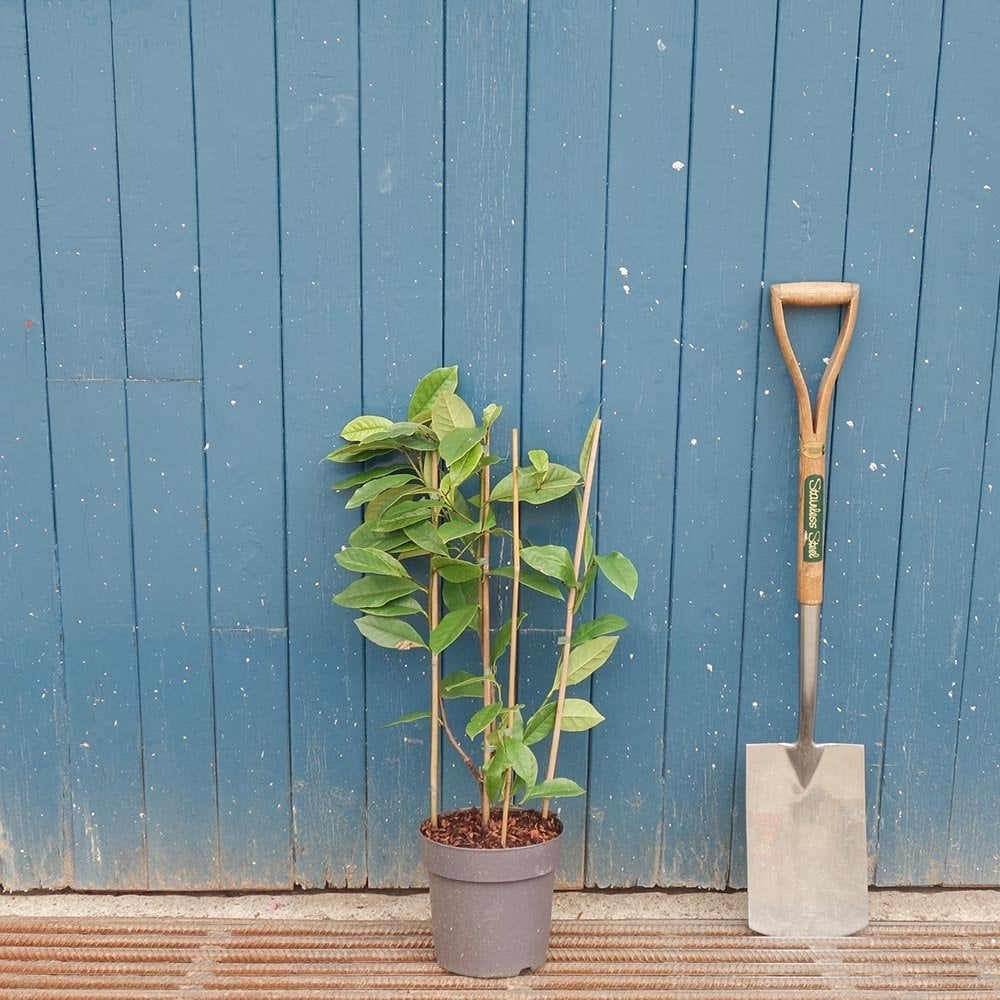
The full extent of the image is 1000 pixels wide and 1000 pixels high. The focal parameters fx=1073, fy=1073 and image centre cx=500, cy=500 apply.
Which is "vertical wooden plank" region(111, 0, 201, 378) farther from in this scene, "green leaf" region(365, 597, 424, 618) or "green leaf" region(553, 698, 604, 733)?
"green leaf" region(553, 698, 604, 733)

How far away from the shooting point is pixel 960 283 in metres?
1.87

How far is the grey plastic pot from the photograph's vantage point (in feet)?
5.61

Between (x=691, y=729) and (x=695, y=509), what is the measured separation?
41 centimetres

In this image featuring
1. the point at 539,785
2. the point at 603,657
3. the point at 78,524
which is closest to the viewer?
the point at 539,785

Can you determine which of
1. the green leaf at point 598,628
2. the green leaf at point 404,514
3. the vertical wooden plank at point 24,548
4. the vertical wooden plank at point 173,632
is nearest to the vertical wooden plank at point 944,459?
the green leaf at point 598,628

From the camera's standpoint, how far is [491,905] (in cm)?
173

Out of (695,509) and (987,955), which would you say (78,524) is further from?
(987,955)

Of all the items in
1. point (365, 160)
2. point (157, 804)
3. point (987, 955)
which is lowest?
point (987, 955)

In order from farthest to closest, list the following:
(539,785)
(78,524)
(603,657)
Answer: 1. (78,524)
2. (603,657)
3. (539,785)

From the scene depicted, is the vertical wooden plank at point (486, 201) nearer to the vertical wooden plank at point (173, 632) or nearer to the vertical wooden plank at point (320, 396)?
the vertical wooden plank at point (320, 396)

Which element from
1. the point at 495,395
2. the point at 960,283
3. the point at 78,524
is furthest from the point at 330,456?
the point at 960,283

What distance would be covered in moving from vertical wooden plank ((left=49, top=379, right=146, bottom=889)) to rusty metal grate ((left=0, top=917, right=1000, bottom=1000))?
0.16 m

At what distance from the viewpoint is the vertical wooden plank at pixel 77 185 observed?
1806mm

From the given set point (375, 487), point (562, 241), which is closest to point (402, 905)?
point (375, 487)
